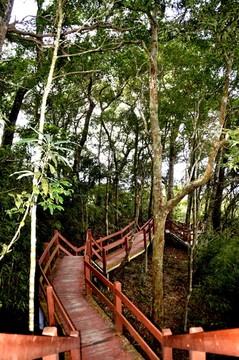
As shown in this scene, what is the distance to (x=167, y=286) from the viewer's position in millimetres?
11250

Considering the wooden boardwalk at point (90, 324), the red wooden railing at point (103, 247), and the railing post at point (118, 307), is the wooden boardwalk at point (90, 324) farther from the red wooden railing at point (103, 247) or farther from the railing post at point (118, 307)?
the red wooden railing at point (103, 247)

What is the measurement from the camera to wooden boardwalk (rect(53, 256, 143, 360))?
4.56 metres

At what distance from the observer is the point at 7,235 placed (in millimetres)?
7215

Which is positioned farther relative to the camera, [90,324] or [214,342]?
[90,324]

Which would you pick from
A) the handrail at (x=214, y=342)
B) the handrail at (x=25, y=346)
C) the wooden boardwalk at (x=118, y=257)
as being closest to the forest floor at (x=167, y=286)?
the wooden boardwalk at (x=118, y=257)

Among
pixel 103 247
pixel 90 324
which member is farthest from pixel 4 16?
pixel 103 247

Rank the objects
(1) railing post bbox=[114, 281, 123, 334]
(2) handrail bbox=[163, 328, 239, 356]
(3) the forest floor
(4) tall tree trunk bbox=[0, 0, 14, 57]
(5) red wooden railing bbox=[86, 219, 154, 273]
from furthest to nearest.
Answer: (3) the forest floor → (5) red wooden railing bbox=[86, 219, 154, 273] → (1) railing post bbox=[114, 281, 123, 334] → (4) tall tree trunk bbox=[0, 0, 14, 57] → (2) handrail bbox=[163, 328, 239, 356]

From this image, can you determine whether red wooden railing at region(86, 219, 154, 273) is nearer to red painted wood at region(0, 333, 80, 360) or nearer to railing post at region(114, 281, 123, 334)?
railing post at region(114, 281, 123, 334)

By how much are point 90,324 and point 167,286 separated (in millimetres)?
6439

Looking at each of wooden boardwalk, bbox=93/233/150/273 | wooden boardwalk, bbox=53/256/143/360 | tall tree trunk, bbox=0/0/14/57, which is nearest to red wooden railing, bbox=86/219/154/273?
wooden boardwalk, bbox=93/233/150/273

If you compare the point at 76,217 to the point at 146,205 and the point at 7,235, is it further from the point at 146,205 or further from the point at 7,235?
the point at 146,205

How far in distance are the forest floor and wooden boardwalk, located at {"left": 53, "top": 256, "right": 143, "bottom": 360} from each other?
2160mm

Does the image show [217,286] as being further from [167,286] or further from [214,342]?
[214,342]

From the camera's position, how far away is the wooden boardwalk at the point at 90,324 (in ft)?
15.0
